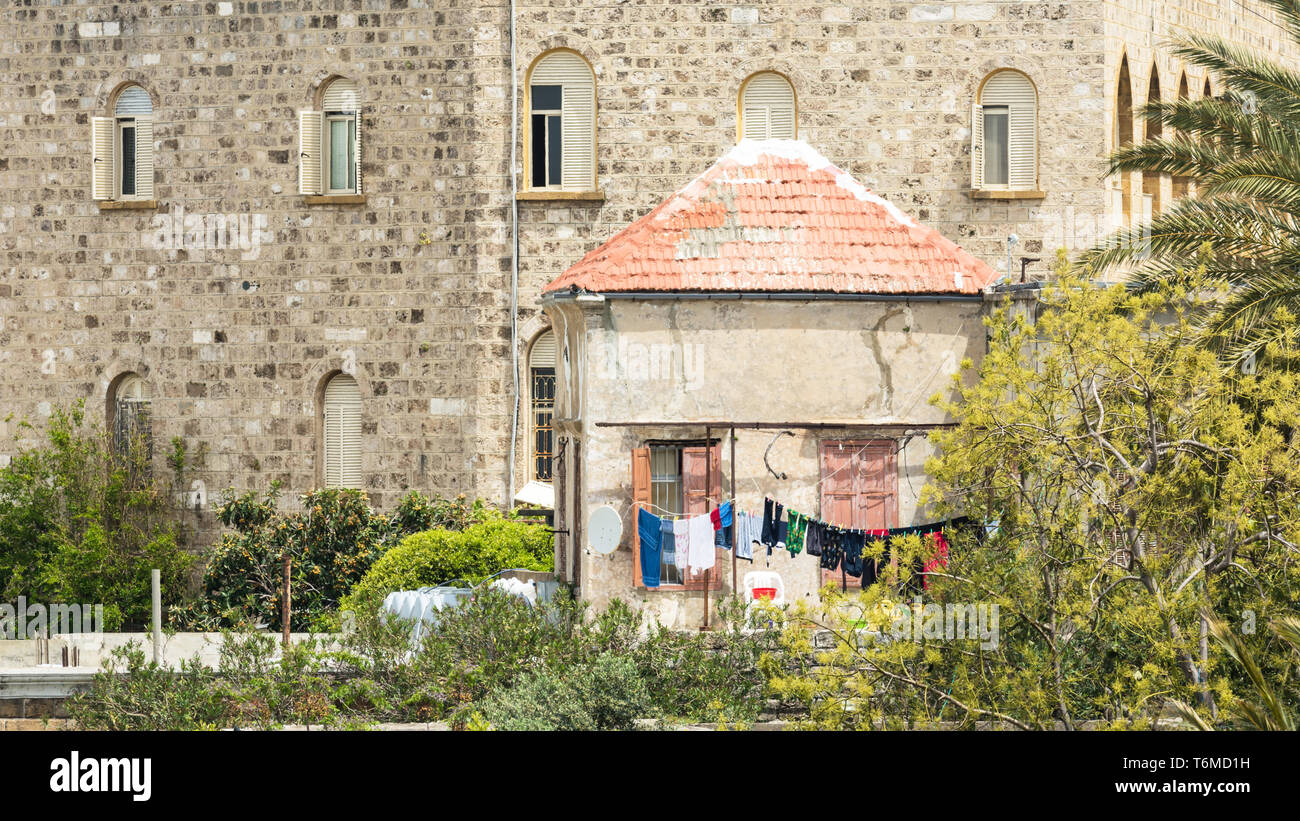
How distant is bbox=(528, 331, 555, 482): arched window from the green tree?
358 inches

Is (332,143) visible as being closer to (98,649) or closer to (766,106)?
(766,106)

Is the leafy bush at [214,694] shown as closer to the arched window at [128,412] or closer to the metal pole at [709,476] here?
the metal pole at [709,476]

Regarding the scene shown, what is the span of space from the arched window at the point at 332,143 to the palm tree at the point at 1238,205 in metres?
11.2

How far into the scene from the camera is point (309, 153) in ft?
74.2

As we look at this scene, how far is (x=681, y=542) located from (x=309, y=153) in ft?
32.0

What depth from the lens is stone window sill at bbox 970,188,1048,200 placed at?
21875mm

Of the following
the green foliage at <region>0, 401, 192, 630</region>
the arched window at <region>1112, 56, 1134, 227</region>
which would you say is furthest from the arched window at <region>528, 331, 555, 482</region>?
the arched window at <region>1112, 56, 1134, 227</region>

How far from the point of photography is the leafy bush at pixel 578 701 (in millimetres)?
13195

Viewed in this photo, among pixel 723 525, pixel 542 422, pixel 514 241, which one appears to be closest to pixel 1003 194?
pixel 514 241

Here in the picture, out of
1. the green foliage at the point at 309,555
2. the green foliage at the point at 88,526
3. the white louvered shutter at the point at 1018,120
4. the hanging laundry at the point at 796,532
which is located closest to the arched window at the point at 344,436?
the green foliage at the point at 309,555

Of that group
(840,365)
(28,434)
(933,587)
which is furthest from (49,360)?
(933,587)

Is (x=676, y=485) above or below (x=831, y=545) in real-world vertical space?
above

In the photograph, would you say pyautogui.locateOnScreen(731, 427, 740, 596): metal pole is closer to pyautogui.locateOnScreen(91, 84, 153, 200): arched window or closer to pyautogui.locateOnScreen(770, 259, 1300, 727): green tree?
pyautogui.locateOnScreen(770, 259, 1300, 727): green tree

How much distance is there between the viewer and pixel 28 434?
23.0 m
